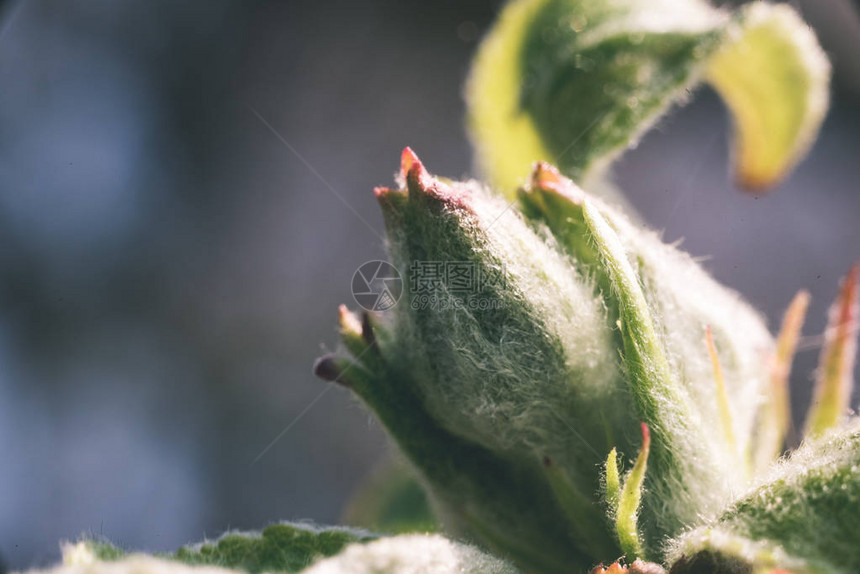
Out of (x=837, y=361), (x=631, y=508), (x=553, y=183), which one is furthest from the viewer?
(x=837, y=361)

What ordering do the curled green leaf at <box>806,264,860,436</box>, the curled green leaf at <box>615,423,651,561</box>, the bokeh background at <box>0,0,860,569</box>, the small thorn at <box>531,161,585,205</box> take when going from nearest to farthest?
the curled green leaf at <box>615,423,651,561</box>, the small thorn at <box>531,161,585,205</box>, the curled green leaf at <box>806,264,860,436</box>, the bokeh background at <box>0,0,860,569</box>

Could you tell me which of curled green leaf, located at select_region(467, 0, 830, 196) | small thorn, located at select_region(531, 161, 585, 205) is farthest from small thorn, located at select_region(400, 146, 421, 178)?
curled green leaf, located at select_region(467, 0, 830, 196)

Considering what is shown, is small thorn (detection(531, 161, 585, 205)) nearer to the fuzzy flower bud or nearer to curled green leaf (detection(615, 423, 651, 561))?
the fuzzy flower bud

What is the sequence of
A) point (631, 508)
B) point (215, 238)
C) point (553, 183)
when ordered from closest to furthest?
point (631, 508)
point (553, 183)
point (215, 238)

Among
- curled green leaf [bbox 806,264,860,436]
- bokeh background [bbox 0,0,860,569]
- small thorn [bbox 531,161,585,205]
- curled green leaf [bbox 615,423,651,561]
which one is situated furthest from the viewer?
bokeh background [bbox 0,0,860,569]

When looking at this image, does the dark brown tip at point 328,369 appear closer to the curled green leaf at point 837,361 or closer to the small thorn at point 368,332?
the small thorn at point 368,332

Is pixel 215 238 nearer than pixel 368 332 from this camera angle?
No

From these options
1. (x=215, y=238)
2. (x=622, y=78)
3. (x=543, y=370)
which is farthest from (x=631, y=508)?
(x=215, y=238)

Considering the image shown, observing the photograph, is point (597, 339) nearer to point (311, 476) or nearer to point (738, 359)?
point (738, 359)

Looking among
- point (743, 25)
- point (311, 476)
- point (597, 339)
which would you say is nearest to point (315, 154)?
point (311, 476)

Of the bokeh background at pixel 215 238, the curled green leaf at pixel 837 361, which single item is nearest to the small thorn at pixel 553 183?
the curled green leaf at pixel 837 361

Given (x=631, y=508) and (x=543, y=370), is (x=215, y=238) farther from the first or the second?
(x=631, y=508)
